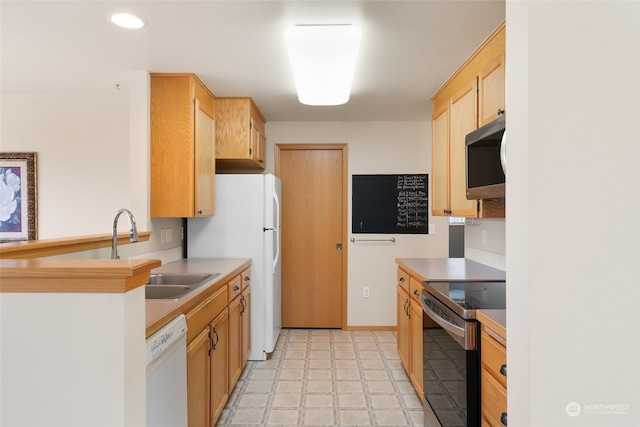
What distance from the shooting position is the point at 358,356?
10.5 feet

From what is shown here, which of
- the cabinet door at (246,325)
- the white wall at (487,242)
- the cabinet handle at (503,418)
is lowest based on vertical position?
the cabinet door at (246,325)

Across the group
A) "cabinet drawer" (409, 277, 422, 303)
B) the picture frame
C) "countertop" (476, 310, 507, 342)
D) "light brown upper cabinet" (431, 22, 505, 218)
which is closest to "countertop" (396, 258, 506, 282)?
"cabinet drawer" (409, 277, 422, 303)

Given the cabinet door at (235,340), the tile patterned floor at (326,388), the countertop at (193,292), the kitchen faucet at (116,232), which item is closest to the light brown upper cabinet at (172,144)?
the countertop at (193,292)

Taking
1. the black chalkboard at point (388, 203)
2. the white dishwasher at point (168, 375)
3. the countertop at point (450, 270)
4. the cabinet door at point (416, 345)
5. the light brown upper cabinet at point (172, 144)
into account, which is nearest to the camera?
the white dishwasher at point (168, 375)

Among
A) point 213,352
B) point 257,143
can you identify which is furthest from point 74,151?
point 213,352

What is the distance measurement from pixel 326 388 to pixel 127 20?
2.63 m

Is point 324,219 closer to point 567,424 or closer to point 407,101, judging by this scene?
point 407,101

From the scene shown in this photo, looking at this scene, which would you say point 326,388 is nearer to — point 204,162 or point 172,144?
point 204,162

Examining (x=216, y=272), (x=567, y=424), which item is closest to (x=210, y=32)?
(x=216, y=272)

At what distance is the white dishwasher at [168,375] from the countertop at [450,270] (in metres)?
1.40

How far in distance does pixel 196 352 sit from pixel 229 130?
194 cm

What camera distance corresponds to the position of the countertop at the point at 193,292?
1.35m

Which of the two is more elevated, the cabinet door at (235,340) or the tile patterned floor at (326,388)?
the cabinet door at (235,340)

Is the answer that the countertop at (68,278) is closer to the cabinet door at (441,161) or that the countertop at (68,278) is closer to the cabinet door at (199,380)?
the cabinet door at (199,380)
